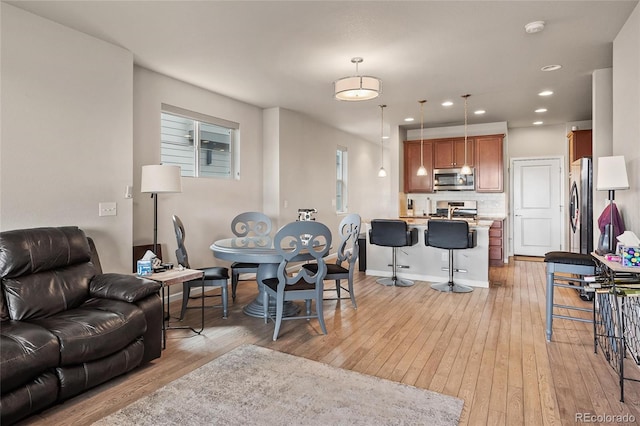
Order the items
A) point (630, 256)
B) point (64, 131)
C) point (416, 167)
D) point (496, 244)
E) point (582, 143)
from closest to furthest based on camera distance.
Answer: point (630, 256) < point (64, 131) < point (582, 143) < point (496, 244) < point (416, 167)

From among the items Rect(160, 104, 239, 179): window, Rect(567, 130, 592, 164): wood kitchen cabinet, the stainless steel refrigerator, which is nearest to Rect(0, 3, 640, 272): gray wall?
Rect(160, 104, 239, 179): window

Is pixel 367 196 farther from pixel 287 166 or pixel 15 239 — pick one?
pixel 15 239

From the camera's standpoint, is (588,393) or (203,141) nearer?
(588,393)

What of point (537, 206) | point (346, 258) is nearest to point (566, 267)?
point (346, 258)

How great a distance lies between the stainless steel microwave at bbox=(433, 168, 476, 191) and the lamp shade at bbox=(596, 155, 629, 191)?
420cm

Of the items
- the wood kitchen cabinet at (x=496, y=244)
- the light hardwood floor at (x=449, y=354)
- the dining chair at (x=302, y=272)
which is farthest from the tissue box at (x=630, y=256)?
the wood kitchen cabinet at (x=496, y=244)

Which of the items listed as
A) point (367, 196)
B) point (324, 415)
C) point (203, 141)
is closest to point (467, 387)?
point (324, 415)

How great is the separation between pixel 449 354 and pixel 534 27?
2.81 metres

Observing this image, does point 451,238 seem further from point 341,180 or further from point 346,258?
point 341,180

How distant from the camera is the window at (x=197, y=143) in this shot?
181 inches

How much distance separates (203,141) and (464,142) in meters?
4.80

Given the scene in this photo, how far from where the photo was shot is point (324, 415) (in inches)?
82.9

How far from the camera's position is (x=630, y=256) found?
239 centimetres

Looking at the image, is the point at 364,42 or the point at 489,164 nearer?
the point at 364,42
